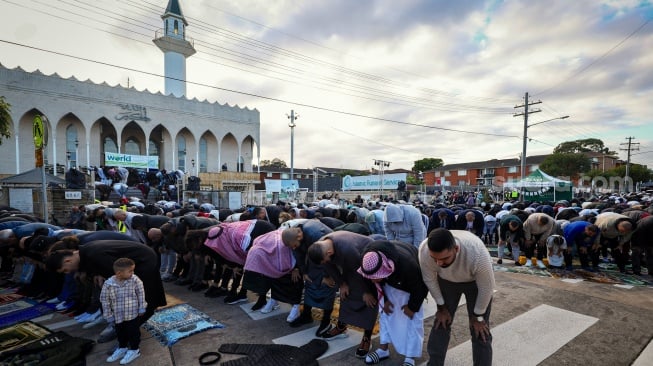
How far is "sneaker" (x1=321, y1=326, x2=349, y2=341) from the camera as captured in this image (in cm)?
405

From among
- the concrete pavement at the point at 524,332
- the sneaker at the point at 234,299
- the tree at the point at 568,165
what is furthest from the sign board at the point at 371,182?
the tree at the point at 568,165

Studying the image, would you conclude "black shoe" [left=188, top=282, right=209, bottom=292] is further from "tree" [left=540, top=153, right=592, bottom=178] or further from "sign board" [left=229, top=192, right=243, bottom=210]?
"tree" [left=540, top=153, right=592, bottom=178]

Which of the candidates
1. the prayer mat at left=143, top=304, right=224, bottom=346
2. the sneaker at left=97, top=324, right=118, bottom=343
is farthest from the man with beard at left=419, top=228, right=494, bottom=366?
the sneaker at left=97, top=324, right=118, bottom=343

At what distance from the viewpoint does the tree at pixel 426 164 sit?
79438 millimetres

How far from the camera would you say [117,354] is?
367cm

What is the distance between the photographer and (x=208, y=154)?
32344 millimetres

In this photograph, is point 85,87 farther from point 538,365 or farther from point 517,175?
point 517,175

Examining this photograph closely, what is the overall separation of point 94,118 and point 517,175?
200 feet

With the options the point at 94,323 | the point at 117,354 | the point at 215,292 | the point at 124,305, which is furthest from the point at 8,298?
the point at 124,305

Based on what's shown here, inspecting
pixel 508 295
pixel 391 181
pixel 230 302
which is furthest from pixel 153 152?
pixel 508 295

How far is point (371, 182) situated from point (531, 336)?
66.5ft

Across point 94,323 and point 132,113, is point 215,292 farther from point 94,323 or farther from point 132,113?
point 132,113

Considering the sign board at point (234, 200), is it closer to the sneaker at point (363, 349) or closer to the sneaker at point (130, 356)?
the sneaker at point (130, 356)

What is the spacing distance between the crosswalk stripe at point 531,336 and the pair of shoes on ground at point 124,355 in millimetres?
3496
